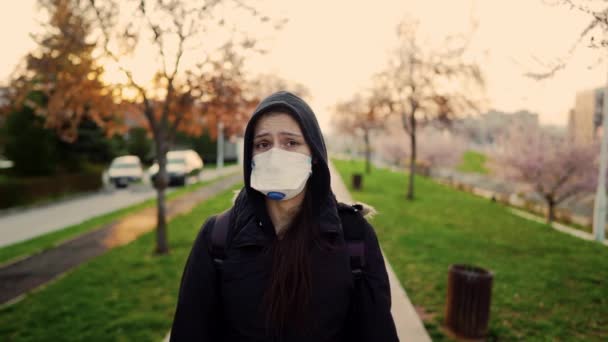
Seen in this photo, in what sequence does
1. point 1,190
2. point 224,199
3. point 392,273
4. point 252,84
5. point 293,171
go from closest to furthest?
point 293,171
point 392,273
point 252,84
point 1,190
point 224,199

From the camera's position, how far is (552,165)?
41.0 feet

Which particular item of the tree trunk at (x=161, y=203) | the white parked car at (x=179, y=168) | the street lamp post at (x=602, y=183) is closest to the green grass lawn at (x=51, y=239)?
the tree trunk at (x=161, y=203)

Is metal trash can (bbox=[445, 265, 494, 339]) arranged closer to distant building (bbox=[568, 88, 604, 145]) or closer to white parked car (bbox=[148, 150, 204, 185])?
distant building (bbox=[568, 88, 604, 145])

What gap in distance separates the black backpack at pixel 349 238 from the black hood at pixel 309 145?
106 millimetres

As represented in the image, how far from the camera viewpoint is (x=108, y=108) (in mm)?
7250

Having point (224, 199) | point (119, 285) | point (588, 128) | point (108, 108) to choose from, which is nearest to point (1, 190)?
point (224, 199)

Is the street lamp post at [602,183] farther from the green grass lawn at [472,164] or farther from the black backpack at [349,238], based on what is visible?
the green grass lawn at [472,164]

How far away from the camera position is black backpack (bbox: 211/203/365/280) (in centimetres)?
180

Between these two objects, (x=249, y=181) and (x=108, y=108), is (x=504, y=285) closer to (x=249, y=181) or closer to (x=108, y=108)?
(x=249, y=181)

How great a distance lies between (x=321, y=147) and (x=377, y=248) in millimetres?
576

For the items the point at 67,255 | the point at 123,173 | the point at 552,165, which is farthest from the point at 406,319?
the point at 123,173

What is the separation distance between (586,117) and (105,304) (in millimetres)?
12771

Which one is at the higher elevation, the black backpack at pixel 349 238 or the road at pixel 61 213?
the black backpack at pixel 349 238

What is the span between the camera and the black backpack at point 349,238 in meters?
1.80
